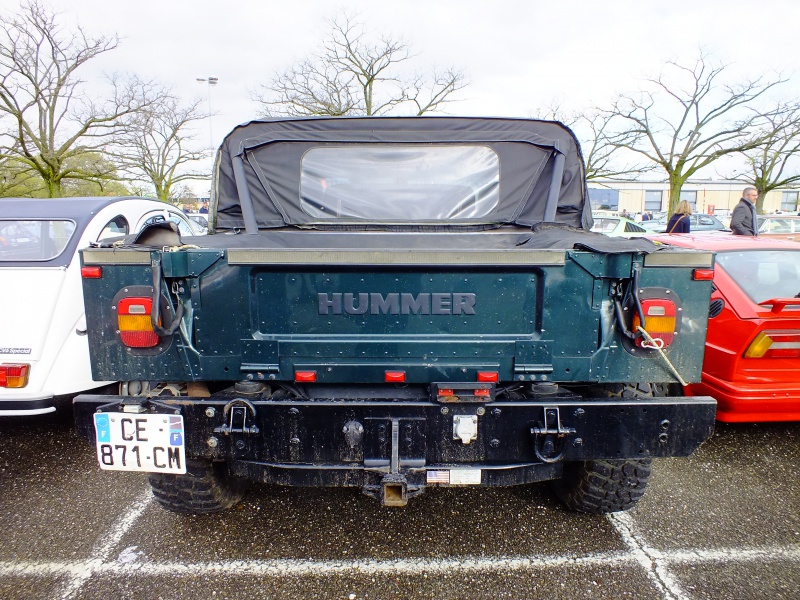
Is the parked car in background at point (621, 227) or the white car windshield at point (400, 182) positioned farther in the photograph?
the parked car in background at point (621, 227)

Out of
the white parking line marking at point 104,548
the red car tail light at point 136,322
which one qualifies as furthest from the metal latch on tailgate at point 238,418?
the white parking line marking at point 104,548

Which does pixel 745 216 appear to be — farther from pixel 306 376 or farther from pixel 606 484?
pixel 306 376

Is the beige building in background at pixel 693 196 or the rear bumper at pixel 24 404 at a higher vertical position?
the beige building in background at pixel 693 196

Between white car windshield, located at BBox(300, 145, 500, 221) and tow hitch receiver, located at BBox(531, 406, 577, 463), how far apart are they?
5.05ft

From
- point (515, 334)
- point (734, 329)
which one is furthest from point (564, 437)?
point (734, 329)

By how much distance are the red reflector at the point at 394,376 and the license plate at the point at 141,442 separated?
0.96 metres

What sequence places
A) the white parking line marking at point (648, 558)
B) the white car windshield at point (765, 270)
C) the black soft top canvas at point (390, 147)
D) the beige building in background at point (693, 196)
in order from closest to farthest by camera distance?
1. the white parking line marking at point (648, 558)
2. the black soft top canvas at point (390, 147)
3. the white car windshield at point (765, 270)
4. the beige building in background at point (693, 196)

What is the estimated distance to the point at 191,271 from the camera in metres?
2.24

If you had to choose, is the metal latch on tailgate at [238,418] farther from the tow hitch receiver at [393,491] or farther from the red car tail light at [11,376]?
the red car tail light at [11,376]

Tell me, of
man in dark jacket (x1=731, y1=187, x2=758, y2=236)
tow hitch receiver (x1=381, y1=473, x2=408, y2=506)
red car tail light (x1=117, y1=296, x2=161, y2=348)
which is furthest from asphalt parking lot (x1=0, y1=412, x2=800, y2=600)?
man in dark jacket (x1=731, y1=187, x2=758, y2=236)

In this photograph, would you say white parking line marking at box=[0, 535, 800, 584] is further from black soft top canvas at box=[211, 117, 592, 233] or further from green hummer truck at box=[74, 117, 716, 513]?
black soft top canvas at box=[211, 117, 592, 233]

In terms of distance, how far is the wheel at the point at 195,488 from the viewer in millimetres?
2658

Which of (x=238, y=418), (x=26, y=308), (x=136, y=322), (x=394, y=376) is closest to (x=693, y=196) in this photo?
(x=394, y=376)

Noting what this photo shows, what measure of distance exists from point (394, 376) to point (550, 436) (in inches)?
30.0
